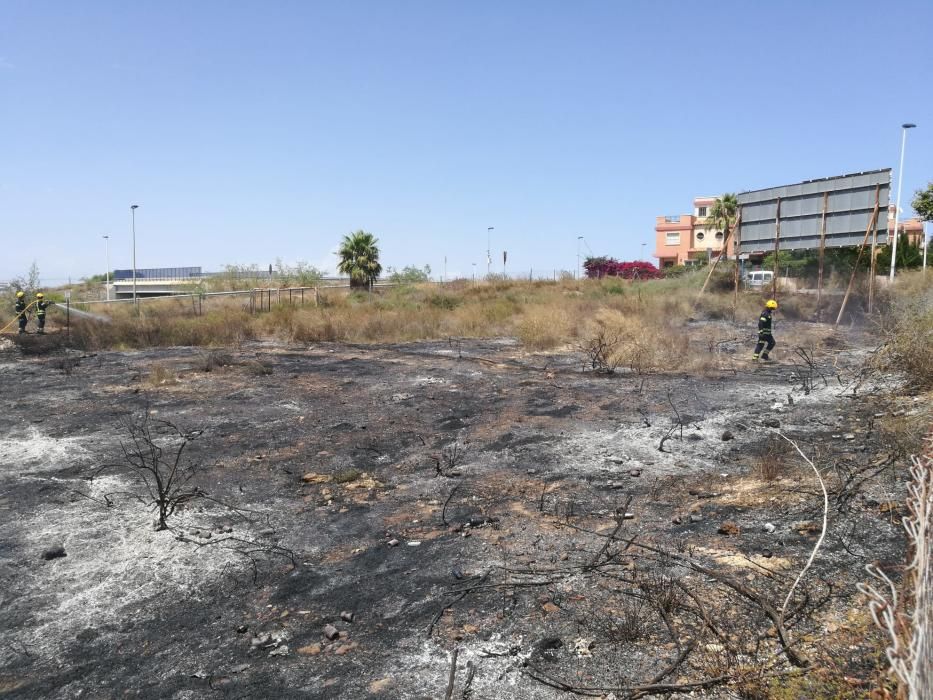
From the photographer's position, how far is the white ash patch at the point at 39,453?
25.2ft

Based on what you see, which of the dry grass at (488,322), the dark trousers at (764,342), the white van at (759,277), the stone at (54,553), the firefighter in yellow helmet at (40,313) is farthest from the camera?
the white van at (759,277)

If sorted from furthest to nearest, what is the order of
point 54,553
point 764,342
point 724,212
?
1. point 724,212
2. point 764,342
3. point 54,553

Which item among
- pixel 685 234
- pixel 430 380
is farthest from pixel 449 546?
pixel 685 234

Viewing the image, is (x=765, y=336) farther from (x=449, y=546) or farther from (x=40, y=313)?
(x=40, y=313)

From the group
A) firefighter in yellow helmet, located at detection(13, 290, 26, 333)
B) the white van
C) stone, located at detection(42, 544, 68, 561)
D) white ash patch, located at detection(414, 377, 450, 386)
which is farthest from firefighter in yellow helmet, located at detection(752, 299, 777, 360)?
firefighter in yellow helmet, located at detection(13, 290, 26, 333)

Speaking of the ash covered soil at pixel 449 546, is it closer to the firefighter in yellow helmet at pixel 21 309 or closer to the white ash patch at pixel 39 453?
the white ash patch at pixel 39 453

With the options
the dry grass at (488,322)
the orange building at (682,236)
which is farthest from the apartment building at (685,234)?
the dry grass at (488,322)

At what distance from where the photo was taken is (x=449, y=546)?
511 centimetres

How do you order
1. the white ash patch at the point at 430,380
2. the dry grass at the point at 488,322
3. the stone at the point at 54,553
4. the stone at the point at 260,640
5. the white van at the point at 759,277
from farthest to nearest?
the white van at the point at 759,277, the dry grass at the point at 488,322, the white ash patch at the point at 430,380, the stone at the point at 54,553, the stone at the point at 260,640

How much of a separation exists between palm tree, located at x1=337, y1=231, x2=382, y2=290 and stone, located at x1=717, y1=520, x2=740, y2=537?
3630 cm

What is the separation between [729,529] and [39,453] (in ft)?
26.2

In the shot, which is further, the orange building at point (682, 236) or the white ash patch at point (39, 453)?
the orange building at point (682, 236)

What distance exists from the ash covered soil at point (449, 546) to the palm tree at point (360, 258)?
30.4 metres

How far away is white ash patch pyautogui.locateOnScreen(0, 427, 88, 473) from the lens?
302 inches
